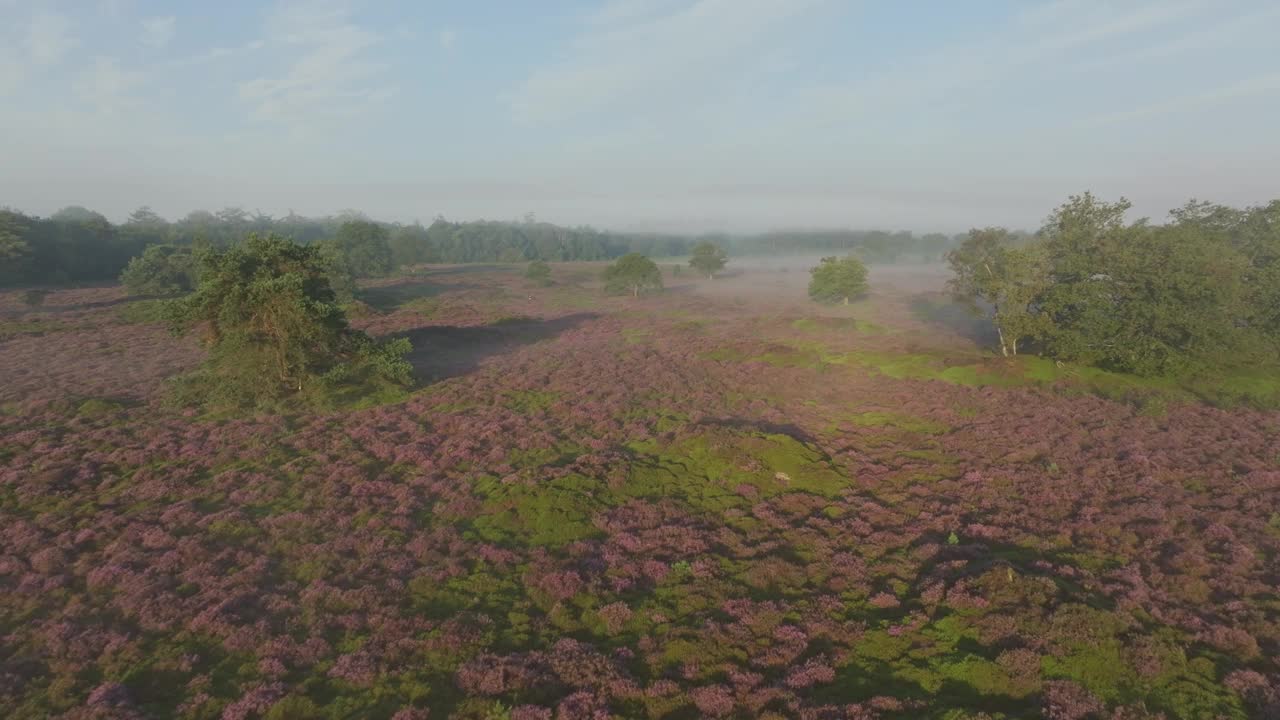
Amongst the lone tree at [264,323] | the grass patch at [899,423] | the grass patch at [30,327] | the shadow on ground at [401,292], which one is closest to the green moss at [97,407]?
the lone tree at [264,323]

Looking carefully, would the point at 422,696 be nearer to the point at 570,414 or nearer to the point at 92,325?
the point at 570,414

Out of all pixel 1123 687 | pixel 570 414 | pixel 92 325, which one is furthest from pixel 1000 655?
pixel 92 325

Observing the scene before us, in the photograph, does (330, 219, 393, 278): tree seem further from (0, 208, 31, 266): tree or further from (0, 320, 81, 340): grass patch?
(0, 320, 81, 340): grass patch

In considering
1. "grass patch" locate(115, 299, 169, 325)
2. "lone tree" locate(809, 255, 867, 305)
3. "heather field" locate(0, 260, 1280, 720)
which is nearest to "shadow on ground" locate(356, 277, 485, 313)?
"grass patch" locate(115, 299, 169, 325)

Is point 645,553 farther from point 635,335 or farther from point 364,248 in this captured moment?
point 364,248

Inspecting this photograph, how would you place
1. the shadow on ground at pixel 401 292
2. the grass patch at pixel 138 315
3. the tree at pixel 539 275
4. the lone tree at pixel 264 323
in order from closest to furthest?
the lone tree at pixel 264 323 → the grass patch at pixel 138 315 → the shadow on ground at pixel 401 292 → the tree at pixel 539 275

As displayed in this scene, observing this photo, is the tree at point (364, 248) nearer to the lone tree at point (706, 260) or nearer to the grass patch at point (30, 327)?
the grass patch at point (30, 327)
